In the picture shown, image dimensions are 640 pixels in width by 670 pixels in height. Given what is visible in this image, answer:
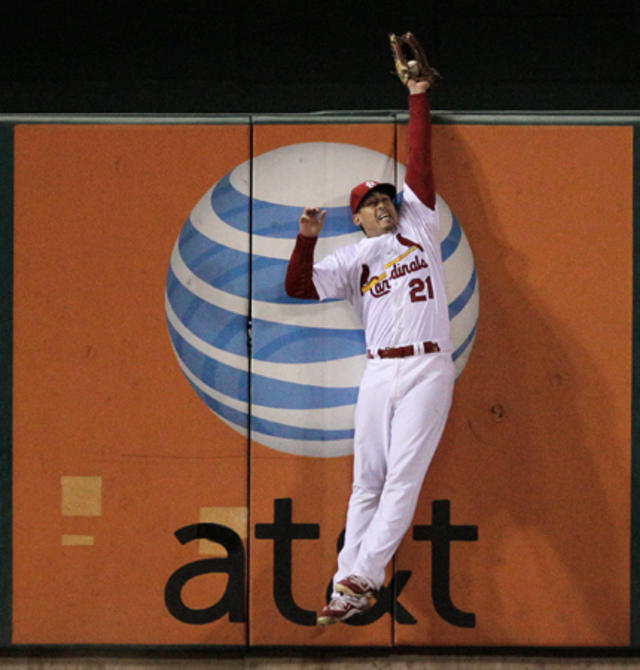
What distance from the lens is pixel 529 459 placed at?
2400 mm

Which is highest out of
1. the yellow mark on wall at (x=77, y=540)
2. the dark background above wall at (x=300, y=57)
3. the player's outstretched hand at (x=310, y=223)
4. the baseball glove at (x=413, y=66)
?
the dark background above wall at (x=300, y=57)

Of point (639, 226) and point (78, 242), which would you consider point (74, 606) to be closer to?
point (78, 242)

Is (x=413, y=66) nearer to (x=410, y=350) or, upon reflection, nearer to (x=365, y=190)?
(x=365, y=190)

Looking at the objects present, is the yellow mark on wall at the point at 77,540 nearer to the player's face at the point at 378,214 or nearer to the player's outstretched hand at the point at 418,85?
the player's face at the point at 378,214

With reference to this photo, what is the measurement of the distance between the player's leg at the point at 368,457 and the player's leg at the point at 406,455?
0.14ft

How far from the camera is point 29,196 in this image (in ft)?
8.04

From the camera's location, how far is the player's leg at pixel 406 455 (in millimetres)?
2193

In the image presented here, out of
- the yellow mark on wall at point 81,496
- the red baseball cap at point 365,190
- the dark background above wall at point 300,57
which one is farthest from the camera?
the dark background above wall at point 300,57

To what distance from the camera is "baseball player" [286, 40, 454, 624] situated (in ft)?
7.27

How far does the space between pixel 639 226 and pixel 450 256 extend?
0.82m

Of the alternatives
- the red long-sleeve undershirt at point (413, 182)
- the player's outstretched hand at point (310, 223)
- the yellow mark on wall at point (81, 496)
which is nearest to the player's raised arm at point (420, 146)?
the red long-sleeve undershirt at point (413, 182)

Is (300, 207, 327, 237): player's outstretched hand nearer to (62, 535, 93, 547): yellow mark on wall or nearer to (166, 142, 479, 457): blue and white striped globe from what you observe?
(166, 142, 479, 457): blue and white striped globe

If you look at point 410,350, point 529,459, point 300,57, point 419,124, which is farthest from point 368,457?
point 300,57

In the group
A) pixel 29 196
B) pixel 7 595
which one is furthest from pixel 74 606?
pixel 29 196
